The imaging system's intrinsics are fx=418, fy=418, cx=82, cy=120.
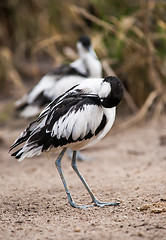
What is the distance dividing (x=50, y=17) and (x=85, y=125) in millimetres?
7041

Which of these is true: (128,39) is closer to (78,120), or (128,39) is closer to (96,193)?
(96,193)

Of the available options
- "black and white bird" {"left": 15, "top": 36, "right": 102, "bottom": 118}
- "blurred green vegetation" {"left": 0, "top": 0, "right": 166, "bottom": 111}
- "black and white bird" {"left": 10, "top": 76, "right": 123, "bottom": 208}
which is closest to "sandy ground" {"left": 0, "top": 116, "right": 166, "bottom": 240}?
"black and white bird" {"left": 10, "top": 76, "right": 123, "bottom": 208}

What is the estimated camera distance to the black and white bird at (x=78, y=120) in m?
3.49

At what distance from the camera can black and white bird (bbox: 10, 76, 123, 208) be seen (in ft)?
11.5

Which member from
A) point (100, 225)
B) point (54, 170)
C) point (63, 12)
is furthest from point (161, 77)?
point (100, 225)

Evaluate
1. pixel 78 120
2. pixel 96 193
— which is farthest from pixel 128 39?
pixel 78 120

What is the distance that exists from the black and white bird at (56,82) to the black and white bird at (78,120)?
82.4 inches

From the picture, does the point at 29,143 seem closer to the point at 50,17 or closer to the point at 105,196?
the point at 105,196

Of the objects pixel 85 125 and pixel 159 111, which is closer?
pixel 85 125

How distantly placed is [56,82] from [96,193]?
88.6 inches

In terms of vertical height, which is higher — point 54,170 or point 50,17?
point 50,17

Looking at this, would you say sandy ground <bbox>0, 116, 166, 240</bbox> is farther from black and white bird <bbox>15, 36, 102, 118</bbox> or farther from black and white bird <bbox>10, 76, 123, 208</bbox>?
black and white bird <bbox>15, 36, 102, 118</bbox>

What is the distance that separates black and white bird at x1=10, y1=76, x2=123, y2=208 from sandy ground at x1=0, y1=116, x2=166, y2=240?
0.29 metres

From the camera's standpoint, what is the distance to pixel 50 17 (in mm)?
10023
